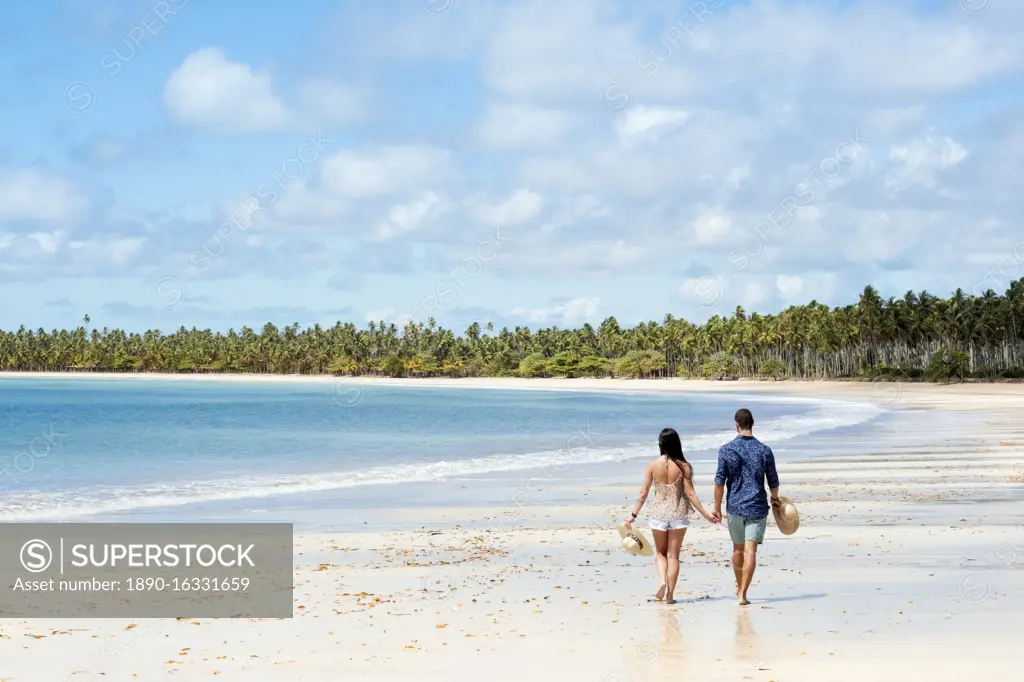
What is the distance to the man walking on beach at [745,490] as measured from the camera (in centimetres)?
996

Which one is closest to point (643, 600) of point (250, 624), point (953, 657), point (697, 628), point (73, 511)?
point (697, 628)

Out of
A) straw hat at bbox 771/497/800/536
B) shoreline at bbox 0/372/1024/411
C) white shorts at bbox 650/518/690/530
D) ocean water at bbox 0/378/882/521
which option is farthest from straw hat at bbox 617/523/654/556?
shoreline at bbox 0/372/1024/411

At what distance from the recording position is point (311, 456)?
35719mm

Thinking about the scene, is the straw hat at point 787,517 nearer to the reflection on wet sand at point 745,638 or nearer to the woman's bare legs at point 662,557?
the reflection on wet sand at point 745,638

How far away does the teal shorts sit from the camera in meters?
9.97

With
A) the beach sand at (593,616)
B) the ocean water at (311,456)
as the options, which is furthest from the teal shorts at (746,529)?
the ocean water at (311,456)

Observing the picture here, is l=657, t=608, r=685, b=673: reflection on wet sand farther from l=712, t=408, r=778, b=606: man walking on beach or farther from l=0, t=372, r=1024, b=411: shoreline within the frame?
l=0, t=372, r=1024, b=411: shoreline

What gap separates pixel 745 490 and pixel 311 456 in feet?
90.5

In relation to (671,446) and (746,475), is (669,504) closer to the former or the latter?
(671,446)

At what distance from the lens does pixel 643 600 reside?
1038 centimetres

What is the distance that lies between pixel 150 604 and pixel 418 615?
300cm

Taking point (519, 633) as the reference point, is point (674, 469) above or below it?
above

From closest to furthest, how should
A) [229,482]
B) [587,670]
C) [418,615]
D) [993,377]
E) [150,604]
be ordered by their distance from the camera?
[587,670] → [418,615] → [150,604] → [229,482] → [993,377]

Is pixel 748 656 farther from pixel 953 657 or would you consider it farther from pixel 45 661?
pixel 45 661
